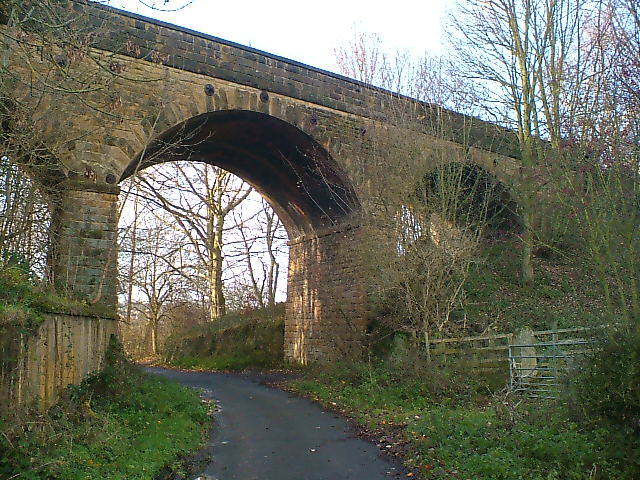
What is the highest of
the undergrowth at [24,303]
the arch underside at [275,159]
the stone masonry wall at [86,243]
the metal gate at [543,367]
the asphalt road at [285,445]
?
the arch underside at [275,159]

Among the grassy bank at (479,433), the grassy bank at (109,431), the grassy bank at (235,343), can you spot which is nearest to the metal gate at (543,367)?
the grassy bank at (479,433)

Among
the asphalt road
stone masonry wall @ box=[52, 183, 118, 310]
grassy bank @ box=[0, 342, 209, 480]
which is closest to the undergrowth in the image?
grassy bank @ box=[0, 342, 209, 480]

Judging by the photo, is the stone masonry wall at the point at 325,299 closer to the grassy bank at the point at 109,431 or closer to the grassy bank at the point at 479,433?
the grassy bank at the point at 479,433

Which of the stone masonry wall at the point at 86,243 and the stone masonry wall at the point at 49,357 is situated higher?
the stone masonry wall at the point at 86,243

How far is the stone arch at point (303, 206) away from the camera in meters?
14.1

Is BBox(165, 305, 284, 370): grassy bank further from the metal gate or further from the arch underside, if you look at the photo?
the metal gate

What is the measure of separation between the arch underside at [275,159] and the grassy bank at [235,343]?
13.3 ft

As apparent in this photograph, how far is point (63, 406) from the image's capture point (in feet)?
23.4

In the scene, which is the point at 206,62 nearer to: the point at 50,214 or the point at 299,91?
the point at 299,91

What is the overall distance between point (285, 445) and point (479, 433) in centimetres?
256

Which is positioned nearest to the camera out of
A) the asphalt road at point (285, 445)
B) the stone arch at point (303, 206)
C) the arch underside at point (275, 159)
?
the asphalt road at point (285, 445)

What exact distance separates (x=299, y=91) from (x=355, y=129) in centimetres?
182

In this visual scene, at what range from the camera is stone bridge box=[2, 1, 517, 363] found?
34.3ft

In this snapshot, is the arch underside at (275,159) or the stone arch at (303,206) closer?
the arch underside at (275,159)
